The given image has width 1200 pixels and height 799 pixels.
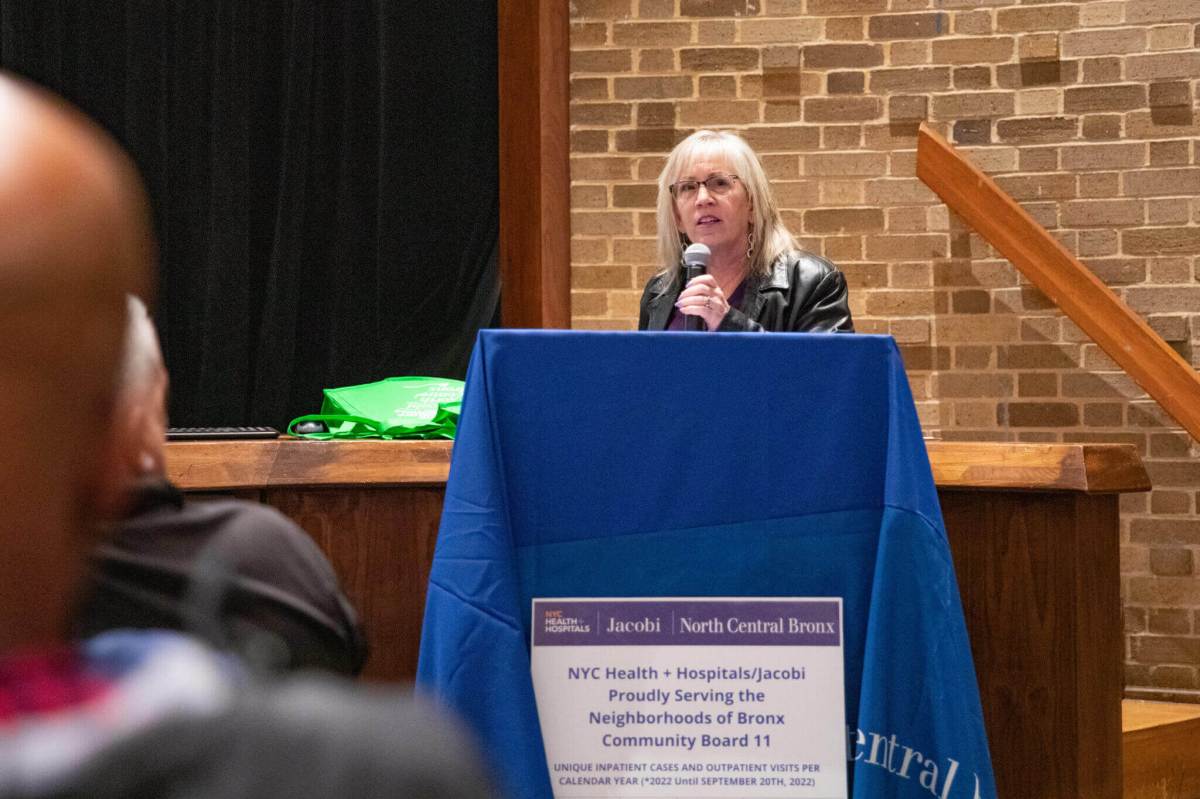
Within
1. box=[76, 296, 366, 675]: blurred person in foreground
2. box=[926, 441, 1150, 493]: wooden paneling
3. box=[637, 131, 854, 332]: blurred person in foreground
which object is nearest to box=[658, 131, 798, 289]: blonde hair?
box=[637, 131, 854, 332]: blurred person in foreground

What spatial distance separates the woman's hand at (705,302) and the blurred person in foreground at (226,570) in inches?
62.0

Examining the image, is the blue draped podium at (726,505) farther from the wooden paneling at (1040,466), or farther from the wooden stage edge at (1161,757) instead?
the wooden stage edge at (1161,757)

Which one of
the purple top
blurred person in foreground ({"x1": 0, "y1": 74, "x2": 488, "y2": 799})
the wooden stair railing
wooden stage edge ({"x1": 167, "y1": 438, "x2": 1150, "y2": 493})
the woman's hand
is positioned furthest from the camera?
the wooden stair railing

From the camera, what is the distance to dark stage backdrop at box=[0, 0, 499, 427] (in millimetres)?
4379

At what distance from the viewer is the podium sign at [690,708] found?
5.64 ft

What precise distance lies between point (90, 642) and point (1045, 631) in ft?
6.39

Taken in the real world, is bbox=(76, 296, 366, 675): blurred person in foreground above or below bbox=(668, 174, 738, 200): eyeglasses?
below

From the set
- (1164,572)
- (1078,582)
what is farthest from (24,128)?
(1164,572)

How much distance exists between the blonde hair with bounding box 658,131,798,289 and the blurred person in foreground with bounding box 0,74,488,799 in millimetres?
2620

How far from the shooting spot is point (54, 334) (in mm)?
409

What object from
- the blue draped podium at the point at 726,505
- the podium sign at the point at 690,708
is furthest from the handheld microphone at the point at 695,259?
the podium sign at the point at 690,708

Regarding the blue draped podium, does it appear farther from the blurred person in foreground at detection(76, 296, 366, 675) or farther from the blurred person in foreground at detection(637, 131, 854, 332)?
the blurred person in foreground at detection(637, 131, 854, 332)

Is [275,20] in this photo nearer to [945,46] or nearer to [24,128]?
[945,46]

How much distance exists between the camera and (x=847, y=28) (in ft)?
15.0
